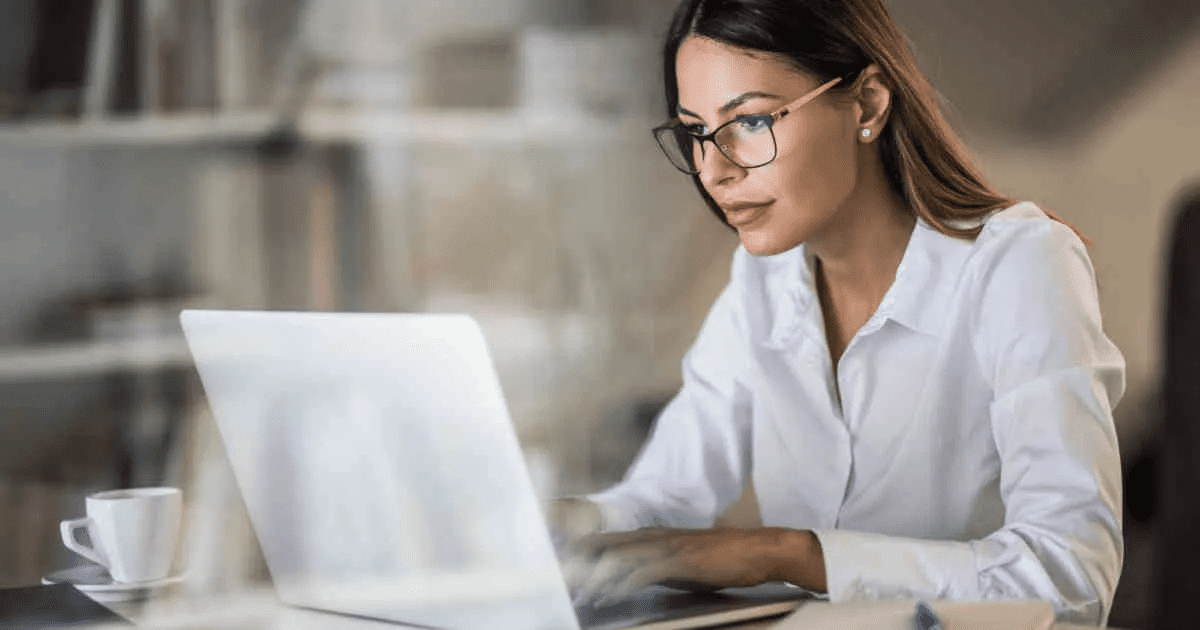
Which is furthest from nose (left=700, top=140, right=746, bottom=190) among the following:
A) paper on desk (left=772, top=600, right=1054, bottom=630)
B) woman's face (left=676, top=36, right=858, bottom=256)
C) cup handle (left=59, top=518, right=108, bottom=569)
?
cup handle (left=59, top=518, right=108, bottom=569)

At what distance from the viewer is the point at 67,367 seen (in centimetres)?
195

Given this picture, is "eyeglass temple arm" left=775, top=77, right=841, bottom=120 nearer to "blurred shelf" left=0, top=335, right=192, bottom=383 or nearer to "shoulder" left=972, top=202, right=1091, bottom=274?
"shoulder" left=972, top=202, right=1091, bottom=274

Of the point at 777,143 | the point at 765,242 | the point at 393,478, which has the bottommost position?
the point at 393,478

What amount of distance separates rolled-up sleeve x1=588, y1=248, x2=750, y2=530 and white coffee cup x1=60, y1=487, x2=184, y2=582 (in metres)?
0.50

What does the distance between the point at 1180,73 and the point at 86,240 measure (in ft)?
5.01

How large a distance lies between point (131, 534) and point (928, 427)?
756 mm

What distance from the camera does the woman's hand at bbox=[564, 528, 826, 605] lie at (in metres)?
0.88

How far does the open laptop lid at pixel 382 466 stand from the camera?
28.8 inches


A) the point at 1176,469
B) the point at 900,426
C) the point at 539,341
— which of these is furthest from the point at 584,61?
the point at 1176,469

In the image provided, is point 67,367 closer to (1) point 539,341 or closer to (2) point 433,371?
(1) point 539,341

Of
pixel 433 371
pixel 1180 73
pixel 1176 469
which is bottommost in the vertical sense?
pixel 1176 469

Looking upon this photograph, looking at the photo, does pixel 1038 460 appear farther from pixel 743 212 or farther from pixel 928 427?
pixel 743 212

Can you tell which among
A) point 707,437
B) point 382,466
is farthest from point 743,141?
point 382,466

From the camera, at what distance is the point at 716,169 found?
133 cm
